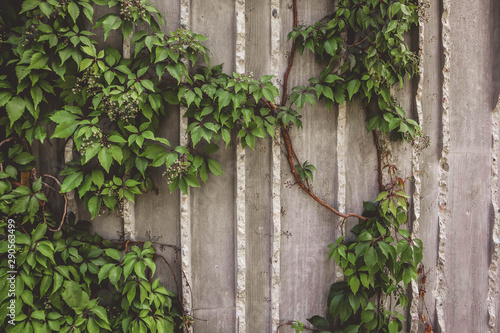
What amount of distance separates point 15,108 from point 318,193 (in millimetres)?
1691

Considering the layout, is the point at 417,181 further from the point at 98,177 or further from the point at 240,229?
the point at 98,177

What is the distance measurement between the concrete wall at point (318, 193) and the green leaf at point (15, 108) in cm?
67

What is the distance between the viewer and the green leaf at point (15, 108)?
150cm

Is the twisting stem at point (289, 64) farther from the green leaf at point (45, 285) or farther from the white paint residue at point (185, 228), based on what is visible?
the green leaf at point (45, 285)

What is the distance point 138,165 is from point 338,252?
49.0 inches

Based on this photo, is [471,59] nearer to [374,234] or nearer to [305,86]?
[305,86]

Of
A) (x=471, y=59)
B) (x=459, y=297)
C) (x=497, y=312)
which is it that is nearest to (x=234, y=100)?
(x=471, y=59)

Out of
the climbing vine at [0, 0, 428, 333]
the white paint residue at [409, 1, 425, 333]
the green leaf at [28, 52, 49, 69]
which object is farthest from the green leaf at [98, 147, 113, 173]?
the white paint residue at [409, 1, 425, 333]

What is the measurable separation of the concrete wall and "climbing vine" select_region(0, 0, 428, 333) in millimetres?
100

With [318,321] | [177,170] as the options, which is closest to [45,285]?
[177,170]

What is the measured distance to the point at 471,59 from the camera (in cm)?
215

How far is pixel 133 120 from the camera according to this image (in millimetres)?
1680

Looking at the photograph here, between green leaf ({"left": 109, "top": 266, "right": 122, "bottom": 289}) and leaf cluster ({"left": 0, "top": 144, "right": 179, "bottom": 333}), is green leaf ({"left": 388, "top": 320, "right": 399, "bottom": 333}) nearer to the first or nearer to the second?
leaf cluster ({"left": 0, "top": 144, "right": 179, "bottom": 333})

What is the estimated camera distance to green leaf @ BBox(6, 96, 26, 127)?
150cm
